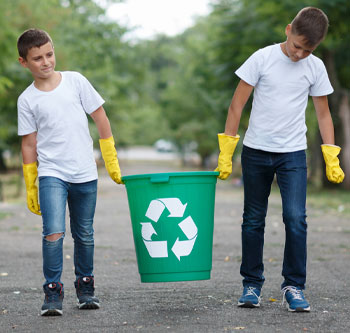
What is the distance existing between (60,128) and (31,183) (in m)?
0.42

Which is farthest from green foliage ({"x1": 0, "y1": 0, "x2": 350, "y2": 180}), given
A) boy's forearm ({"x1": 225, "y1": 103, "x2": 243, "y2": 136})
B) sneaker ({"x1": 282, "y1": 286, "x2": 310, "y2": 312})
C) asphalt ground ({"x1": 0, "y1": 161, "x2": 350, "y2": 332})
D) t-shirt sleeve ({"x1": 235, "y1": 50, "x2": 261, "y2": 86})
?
sneaker ({"x1": 282, "y1": 286, "x2": 310, "y2": 312})

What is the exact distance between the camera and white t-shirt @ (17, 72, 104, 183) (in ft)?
14.4

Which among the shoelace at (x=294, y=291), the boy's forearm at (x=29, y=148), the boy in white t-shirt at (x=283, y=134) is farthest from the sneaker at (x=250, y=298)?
the boy's forearm at (x=29, y=148)

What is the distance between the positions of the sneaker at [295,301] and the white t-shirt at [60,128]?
1394 mm

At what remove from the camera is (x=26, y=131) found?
4457mm

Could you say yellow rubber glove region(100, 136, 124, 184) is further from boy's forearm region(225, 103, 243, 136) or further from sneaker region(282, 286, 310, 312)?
sneaker region(282, 286, 310, 312)

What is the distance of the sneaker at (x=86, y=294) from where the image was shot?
15.1ft

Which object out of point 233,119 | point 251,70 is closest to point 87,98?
point 233,119

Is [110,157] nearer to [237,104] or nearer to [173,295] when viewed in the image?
[237,104]

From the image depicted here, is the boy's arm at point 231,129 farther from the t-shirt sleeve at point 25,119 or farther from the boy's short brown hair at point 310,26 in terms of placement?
the t-shirt sleeve at point 25,119

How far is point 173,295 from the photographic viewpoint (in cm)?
507

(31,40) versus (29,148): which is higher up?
(31,40)

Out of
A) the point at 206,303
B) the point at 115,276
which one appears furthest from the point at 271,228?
the point at 206,303

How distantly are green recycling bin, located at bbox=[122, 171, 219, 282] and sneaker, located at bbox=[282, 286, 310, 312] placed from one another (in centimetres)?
52
